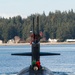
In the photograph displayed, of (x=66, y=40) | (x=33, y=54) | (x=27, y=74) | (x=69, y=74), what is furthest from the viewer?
(x=66, y=40)

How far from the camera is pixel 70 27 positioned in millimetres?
198625

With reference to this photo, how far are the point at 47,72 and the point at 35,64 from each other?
0.97 metres

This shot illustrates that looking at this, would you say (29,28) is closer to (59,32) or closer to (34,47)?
(59,32)

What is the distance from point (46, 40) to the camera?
195875 mm

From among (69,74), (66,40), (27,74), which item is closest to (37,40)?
(27,74)

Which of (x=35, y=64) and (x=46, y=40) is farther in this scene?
(x=46, y=40)

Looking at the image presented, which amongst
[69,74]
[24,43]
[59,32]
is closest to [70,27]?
[59,32]

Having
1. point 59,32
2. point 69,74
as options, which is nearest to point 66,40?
point 59,32

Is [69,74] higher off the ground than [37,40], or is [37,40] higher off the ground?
[37,40]

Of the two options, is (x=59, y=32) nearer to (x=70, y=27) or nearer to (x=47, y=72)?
(x=70, y=27)

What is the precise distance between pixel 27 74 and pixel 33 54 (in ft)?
8.94

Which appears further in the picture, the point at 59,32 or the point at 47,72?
the point at 59,32

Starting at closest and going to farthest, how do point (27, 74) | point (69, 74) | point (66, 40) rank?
point (27, 74) < point (69, 74) < point (66, 40)

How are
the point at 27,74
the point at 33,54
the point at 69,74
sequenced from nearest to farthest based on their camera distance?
the point at 27,74 < the point at 33,54 < the point at 69,74
